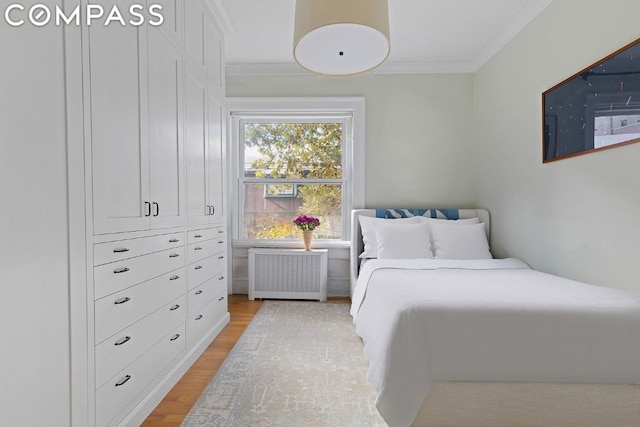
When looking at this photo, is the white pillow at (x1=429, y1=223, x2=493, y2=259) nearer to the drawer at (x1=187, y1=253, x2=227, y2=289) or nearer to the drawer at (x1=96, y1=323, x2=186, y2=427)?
the drawer at (x1=187, y1=253, x2=227, y2=289)

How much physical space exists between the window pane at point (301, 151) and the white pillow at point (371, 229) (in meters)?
0.87

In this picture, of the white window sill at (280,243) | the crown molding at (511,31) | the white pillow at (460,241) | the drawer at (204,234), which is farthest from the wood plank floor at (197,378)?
the crown molding at (511,31)

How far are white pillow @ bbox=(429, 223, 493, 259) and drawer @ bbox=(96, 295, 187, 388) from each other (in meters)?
2.34

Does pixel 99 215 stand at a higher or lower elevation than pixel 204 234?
higher

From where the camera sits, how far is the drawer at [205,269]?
2.62 metres

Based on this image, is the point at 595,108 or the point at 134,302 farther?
the point at 595,108

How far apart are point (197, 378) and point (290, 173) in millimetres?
2688

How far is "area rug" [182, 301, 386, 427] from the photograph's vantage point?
190 centimetres

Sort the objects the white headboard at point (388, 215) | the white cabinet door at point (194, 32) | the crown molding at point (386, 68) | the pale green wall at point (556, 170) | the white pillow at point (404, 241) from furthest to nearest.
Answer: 1. the crown molding at point (386, 68)
2. the white headboard at point (388, 215)
3. the white pillow at point (404, 241)
4. the white cabinet door at point (194, 32)
5. the pale green wall at point (556, 170)

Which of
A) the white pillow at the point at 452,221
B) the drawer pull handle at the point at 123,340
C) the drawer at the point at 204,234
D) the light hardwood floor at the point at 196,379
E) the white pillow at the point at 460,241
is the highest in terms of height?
the white pillow at the point at 452,221

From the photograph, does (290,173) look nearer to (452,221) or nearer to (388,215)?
(388,215)

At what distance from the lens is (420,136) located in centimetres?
431

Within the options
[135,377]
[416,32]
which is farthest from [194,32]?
[135,377]

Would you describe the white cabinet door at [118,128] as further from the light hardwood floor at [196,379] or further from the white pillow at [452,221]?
the white pillow at [452,221]
